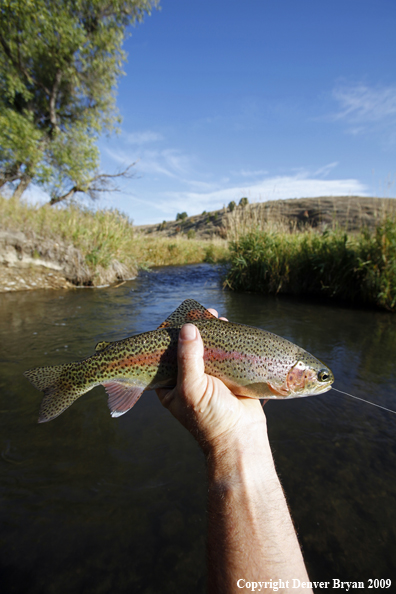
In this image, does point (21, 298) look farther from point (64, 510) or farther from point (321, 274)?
point (321, 274)

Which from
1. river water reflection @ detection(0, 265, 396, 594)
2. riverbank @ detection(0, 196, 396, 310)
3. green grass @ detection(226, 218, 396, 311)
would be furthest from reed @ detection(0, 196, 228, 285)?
river water reflection @ detection(0, 265, 396, 594)

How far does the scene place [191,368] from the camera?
1.92 meters

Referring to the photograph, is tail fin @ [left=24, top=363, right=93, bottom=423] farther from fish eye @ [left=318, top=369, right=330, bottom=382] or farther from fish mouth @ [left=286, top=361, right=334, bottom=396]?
fish eye @ [left=318, top=369, right=330, bottom=382]

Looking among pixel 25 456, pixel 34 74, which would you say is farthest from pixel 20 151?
pixel 25 456

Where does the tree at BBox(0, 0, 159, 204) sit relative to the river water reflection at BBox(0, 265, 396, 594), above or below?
above

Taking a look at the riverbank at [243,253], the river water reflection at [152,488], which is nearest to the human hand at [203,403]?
the river water reflection at [152,488]

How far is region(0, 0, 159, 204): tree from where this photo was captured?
1733 centimetres

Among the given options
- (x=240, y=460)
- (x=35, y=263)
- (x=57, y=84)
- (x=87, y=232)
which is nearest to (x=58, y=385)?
(x=240, y=460)

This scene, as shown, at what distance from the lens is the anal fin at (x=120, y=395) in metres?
2.19

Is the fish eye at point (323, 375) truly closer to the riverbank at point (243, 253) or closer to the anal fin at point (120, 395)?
the anal fin at point (120, 395)

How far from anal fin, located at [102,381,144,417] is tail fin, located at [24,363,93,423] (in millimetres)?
182

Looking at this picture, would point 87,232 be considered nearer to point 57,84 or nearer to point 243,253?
point 243,253

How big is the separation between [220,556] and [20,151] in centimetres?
2239

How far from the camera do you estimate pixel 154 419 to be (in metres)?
3.98
